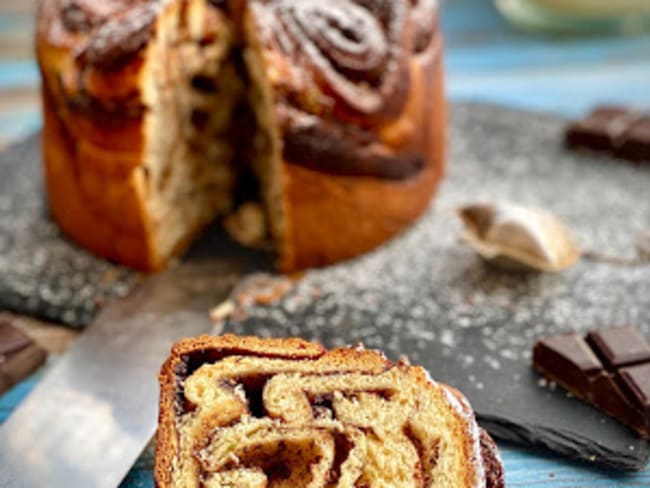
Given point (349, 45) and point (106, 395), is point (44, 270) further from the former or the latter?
point (349, 45)

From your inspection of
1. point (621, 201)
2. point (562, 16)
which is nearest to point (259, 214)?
point (621, 201)

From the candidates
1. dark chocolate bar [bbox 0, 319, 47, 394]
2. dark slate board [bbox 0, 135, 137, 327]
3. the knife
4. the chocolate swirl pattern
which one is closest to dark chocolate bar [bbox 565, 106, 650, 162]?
the chocolate swirl pattern

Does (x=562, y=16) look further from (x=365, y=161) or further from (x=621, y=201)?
(x=365, y=161)

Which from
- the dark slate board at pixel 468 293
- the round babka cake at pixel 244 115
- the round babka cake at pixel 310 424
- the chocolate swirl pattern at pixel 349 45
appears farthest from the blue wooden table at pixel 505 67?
the round babka cake at pixel 310 424

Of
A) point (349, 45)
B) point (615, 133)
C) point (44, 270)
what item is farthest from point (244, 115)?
point (615, 133)

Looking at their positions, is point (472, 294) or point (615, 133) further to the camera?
point (615, 133)

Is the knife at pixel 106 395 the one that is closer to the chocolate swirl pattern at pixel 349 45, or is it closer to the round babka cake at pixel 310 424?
the round babka cake at pixel 310 424
